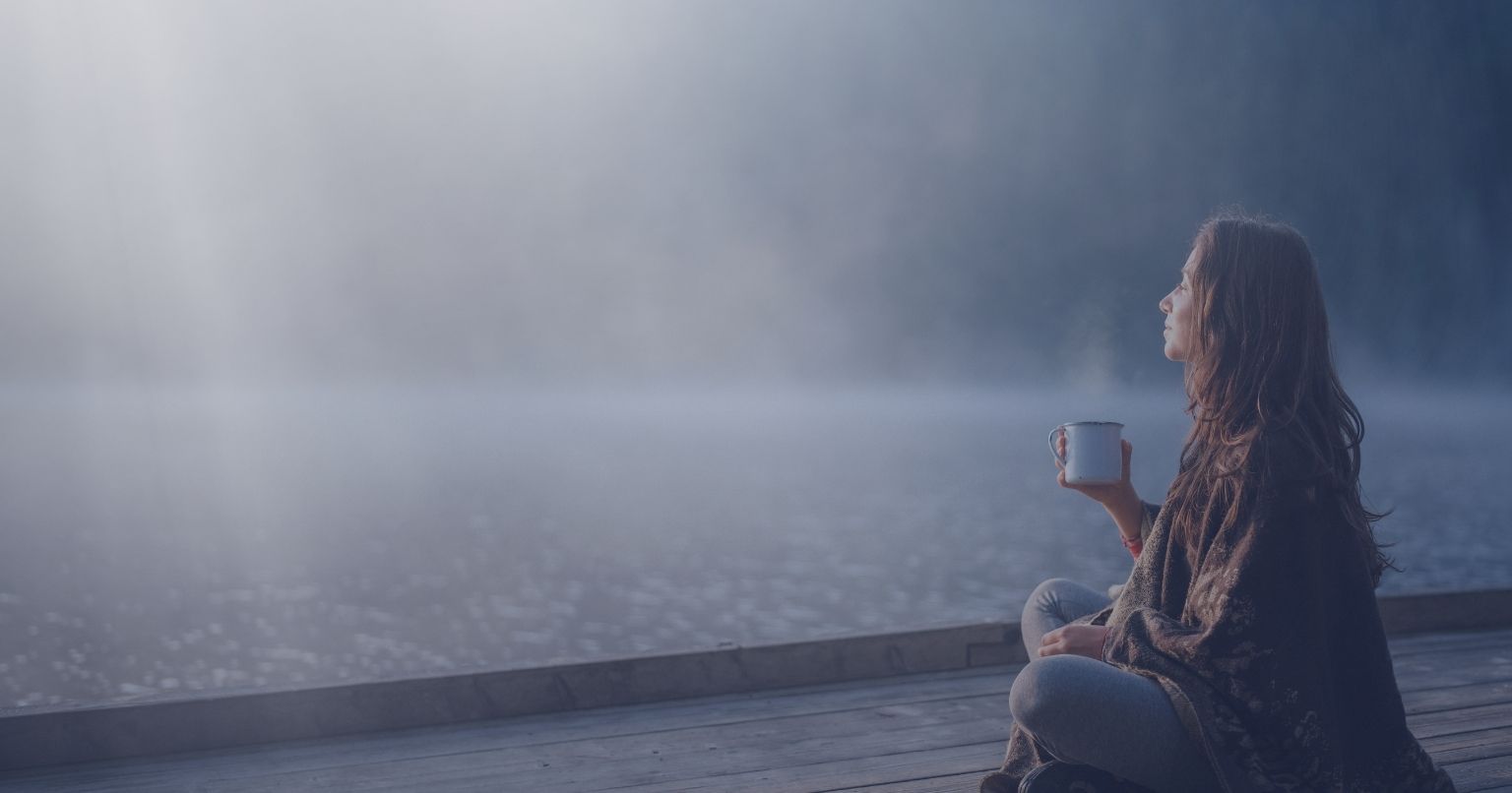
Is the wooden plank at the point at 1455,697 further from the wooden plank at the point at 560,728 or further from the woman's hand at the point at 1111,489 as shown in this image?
the woman's hand at the point at 1111,489

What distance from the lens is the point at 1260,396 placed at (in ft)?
6.07

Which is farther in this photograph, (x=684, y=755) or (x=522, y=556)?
(x=522, y=556)

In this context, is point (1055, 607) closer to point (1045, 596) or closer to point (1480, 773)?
point (1045, 596)

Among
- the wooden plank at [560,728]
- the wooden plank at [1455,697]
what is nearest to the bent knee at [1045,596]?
the wooden plank at [560,728]

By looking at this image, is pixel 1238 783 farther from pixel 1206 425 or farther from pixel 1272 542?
pixel 1206 425

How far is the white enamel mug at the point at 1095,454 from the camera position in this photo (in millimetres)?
2166

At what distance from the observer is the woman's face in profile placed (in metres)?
2.02

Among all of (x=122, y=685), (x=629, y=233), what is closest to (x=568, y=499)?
(x=122, y=685)

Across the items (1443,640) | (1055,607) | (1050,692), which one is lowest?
(1443,640)

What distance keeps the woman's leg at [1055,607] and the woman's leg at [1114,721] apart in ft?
1.73

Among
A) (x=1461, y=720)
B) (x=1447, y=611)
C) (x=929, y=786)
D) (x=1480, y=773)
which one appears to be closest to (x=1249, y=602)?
(x=929, y=786)

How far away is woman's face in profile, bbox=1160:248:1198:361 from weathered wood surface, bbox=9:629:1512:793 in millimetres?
1109

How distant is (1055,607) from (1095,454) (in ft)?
1.63

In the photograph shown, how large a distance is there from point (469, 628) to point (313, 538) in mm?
17383
